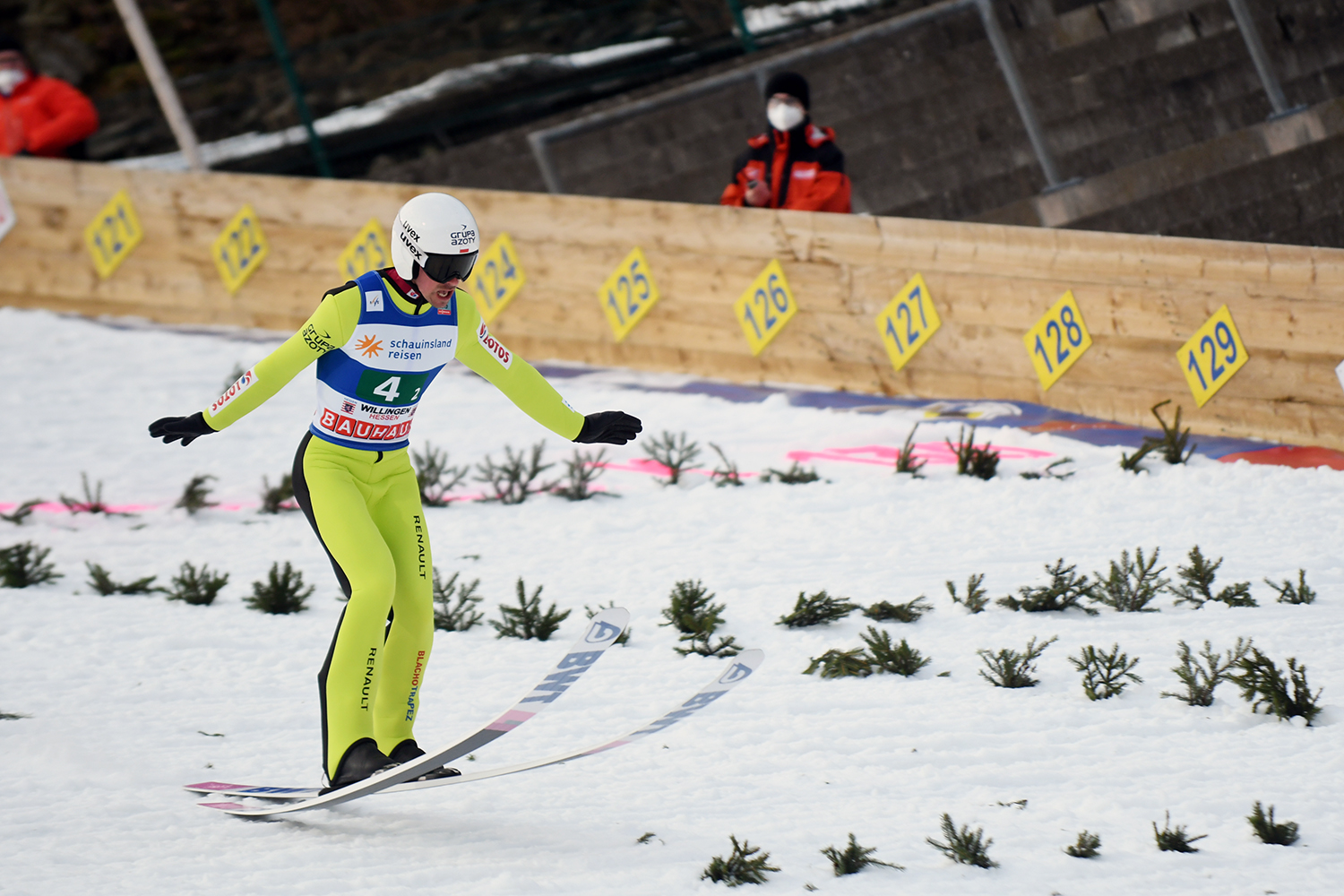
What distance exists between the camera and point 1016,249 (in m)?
8.40

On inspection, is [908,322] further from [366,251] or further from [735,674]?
[735,674]

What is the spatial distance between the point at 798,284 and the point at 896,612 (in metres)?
3.91

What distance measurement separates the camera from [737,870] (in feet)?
12.5

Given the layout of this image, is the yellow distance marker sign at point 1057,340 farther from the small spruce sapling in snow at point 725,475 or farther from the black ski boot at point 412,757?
the black ski boot at point 412,757

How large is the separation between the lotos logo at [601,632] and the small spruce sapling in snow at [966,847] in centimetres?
122

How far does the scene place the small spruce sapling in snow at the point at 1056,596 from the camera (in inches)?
230

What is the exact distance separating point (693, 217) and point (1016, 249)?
7.81 feet

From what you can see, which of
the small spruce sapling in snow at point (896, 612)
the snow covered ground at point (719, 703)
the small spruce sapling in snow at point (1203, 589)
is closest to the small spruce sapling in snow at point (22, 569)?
the snow covered ground at point (719, 703)

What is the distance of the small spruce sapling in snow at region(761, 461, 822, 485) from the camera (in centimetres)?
783

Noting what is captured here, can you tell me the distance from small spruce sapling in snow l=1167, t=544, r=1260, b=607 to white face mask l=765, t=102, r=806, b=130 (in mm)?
4349

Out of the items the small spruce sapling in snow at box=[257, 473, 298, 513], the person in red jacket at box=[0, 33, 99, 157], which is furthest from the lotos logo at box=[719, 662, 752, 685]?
the person in red jacket at box=[0, 33, 99, 157]

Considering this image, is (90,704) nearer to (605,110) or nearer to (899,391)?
(899,391)

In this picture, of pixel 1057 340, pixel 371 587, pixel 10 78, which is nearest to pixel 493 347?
pixel 371 587

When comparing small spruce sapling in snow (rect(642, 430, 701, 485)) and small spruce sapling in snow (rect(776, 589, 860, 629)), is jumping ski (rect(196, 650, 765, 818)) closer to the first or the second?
small spruce sapling in snow (rect(776, 589, 860, 629))
